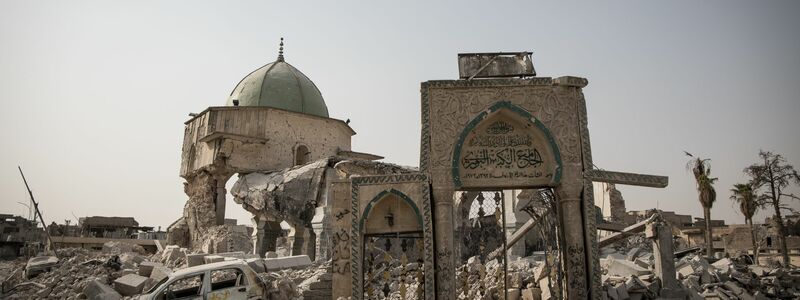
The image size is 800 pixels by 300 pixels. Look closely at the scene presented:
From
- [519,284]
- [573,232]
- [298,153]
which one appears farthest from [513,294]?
[298,153]

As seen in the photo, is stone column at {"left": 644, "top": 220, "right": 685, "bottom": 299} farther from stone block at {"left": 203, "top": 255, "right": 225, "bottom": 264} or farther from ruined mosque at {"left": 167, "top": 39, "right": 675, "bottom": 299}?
stone block at {"left": 203, "top": 255, "right": 225, "bottom": 264}

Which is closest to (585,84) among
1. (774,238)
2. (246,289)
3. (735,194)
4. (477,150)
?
(477,150)

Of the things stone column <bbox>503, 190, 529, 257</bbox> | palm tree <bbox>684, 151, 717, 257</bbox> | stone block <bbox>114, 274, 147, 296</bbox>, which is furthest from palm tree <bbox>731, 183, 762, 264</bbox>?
stone block <bbox>114, 274, 147, 296</bbox>

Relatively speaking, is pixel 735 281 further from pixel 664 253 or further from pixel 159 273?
pixel 159 273

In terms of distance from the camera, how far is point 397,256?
57.5ft

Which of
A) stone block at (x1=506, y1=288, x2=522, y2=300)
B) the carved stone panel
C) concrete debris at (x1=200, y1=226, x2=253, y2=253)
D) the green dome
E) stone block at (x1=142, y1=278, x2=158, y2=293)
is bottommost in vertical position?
stone block at (x1=506, y1=288, x2=522, y2=300)

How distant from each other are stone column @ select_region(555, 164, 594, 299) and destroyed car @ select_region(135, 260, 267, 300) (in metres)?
5.43

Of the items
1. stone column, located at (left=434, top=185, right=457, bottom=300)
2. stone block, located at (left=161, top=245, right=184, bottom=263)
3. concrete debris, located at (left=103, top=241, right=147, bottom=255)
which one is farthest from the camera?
concrete debris, located at (left=103, top=241, right=147, bottom=255)

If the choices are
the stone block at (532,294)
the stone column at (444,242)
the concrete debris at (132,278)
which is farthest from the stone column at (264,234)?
the stone column at (444,242)

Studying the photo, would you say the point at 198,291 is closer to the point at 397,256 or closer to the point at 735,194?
the point at 397,256

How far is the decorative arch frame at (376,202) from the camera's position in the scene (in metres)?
8.17

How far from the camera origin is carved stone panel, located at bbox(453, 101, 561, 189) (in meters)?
8.62

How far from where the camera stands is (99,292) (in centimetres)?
1105

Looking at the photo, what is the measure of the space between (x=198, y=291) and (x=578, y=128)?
7256 mm
